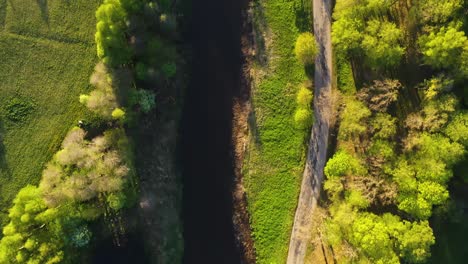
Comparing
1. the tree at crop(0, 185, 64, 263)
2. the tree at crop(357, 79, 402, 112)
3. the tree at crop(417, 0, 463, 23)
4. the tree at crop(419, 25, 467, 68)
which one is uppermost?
the tree at crop(417, 0, 463, 23)

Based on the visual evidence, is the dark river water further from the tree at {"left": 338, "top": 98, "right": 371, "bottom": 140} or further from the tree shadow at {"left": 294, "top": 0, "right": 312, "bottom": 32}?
the tree at {"left": 338, "top": 98, "right": 371, "bottom": 140}

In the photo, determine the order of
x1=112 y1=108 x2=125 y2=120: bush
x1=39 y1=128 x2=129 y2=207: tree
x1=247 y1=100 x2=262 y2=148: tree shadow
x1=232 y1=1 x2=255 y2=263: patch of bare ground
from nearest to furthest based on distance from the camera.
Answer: x1=112 y1=108 x2=125 y2=120: bush < x1=39 y1=128 x2=129 y2=207: tree < x1=232 y1=1 x2=255 y2=263: patch of bare ground < x1=247 y1=100 x2=262 y2=148: tree shadow

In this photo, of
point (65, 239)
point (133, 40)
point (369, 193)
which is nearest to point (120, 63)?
point (133, 40)

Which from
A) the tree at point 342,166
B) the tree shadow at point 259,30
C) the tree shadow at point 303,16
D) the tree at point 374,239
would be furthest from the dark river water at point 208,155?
the tree at point 374,239

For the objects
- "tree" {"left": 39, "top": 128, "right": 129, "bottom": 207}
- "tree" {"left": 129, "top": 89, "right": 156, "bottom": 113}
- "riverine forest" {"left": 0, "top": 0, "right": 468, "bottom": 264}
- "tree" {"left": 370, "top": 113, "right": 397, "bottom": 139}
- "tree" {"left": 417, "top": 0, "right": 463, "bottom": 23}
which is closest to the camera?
"tree" {"left": 417, "top": 0, "right": 463, "bottom": 23}

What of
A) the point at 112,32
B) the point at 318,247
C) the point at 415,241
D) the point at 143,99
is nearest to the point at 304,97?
the point at 318,247

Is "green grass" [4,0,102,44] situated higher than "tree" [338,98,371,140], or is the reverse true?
"green grass" [4,0,102,44]

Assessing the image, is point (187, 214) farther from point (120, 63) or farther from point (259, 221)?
point (120, 63)

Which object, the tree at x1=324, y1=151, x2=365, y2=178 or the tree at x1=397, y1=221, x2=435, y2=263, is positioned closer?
the tree at x1=397, y1=221, x2=435, y2=263

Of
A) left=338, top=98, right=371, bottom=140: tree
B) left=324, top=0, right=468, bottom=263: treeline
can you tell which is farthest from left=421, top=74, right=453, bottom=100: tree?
left=338, top=98, right=371, bottom=140: tree
